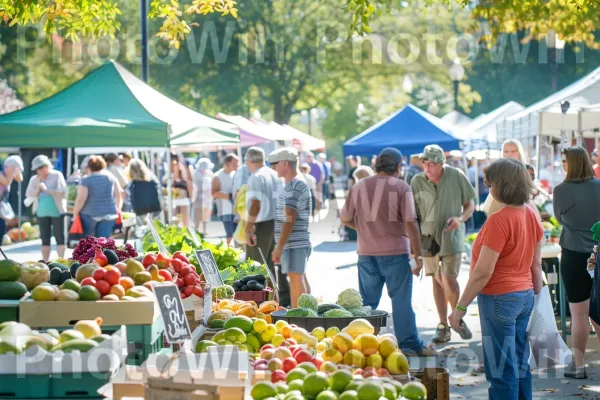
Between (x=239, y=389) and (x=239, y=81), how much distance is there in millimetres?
42549

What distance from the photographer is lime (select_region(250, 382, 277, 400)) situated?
186 inches

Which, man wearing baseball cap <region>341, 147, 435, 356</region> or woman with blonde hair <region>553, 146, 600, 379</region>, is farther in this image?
man wearing baseball cap <region>341, 147, 435, 356</region>

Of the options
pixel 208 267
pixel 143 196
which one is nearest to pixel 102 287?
pixel 208 267

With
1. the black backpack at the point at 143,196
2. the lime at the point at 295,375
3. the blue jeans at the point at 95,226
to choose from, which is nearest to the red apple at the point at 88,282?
the lime at the point at 295,375

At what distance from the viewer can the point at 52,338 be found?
4.73 meters

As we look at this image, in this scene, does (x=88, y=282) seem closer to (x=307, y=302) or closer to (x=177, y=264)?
(x=177, y=264)

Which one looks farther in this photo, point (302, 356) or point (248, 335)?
point (248, 335)

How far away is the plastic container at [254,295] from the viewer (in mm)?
8742

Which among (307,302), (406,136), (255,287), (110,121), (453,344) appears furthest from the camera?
(406,136)

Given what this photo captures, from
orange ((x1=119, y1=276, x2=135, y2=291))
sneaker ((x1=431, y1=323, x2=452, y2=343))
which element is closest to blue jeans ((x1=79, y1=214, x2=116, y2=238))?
sneaker ((x1=431, y1=323, x2=452, y2=343))

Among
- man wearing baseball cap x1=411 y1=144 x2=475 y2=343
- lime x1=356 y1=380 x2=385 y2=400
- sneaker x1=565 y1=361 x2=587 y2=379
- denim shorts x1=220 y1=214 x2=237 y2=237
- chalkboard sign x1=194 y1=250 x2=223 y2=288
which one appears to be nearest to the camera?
lime x1=356 y1=380 x2=385 y2=400

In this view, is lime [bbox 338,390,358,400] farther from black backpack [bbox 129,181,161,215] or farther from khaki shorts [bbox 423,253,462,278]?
black backpack [bbox 129,181,161,215]

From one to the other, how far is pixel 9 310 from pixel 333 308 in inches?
106

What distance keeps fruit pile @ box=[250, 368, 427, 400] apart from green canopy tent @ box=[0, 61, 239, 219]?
792cm
